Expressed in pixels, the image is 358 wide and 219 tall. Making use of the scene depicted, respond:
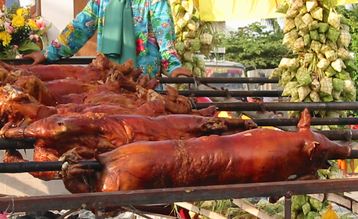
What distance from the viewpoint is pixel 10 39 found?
5234 mm

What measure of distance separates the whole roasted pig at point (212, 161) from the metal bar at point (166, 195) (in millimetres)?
281

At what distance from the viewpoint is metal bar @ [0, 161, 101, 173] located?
209cm

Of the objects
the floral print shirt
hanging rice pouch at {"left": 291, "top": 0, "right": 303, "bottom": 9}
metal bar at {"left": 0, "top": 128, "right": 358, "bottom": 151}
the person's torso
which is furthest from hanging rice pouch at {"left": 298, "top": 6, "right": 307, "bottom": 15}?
metal bar at {"left": 0, "top": 128, "right": 358, "bottom": 151}

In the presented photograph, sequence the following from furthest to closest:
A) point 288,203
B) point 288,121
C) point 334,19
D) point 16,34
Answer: point 16,34 → point 334,19 → point 288,121 → point 288,203

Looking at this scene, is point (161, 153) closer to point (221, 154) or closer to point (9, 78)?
point (221, 154)

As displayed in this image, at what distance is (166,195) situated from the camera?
178 cm

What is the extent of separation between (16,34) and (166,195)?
389cm

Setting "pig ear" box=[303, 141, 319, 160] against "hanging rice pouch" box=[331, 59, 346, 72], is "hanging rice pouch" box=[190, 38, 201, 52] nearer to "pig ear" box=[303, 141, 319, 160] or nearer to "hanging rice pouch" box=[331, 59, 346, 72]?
"hanging rice pouch" box=[331, 59, 346, 72]

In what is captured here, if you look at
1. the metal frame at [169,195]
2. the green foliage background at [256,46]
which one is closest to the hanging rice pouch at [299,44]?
the metal frame at [169,195]

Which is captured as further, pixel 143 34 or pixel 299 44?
pixel 143 34

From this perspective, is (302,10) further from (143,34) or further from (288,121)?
(288,121)

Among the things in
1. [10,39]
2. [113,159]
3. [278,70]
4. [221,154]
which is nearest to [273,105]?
[221,154]

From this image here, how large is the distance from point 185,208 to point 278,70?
1.83m

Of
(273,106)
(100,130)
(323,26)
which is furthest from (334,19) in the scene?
(100,130)
